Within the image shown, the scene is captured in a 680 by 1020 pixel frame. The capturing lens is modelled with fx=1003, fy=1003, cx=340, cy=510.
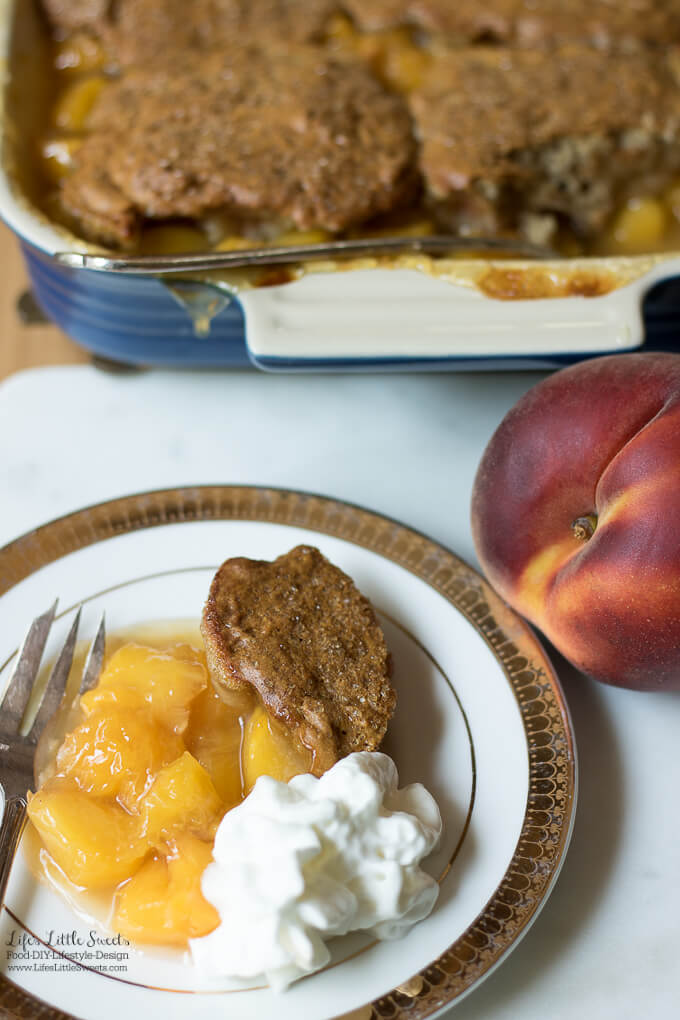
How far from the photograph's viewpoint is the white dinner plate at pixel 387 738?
0.82 metres

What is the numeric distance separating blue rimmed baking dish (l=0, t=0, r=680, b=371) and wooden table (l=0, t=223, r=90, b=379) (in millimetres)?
175

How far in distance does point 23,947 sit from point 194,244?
950 mm

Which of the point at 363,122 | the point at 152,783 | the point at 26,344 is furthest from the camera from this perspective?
the point at 26,344

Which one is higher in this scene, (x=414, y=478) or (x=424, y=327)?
(x=424, y=327)

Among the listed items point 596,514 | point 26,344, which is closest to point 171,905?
point 596,514

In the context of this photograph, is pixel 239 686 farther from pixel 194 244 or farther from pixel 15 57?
pixel 15 57

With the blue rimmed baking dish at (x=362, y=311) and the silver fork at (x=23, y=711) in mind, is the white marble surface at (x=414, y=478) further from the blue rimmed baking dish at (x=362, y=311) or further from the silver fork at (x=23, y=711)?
the silver fork at (x=23, y=711)

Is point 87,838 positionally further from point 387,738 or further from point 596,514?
point 596,514

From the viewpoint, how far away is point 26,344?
63.9 inches

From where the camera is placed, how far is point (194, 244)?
4.69ft

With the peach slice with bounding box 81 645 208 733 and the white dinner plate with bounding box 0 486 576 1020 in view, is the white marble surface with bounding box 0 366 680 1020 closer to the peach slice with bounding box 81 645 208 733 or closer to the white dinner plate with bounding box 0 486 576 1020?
the white dinner plate with bounding box 0 486 576 1020

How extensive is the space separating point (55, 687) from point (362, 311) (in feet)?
1.83

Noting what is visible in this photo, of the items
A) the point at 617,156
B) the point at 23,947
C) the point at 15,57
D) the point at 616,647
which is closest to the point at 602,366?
the point at 616,647

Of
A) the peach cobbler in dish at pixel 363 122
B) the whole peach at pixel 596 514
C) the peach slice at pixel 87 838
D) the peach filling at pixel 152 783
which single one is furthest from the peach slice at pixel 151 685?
the peach cobbler in dish at pixel 363 122
